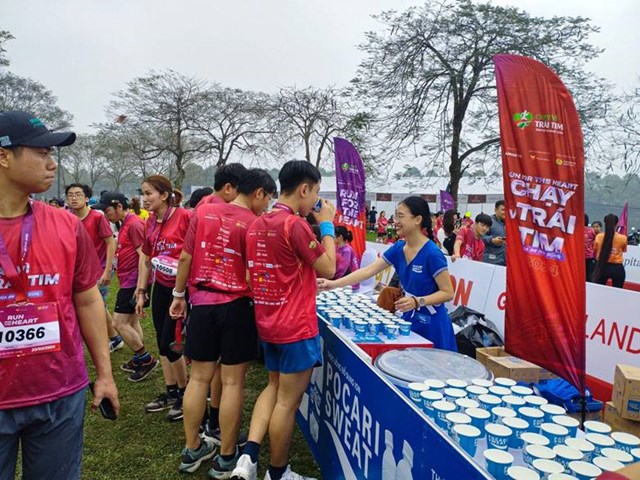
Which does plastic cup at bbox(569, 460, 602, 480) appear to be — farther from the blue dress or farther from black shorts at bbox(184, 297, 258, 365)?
black shorts at bbox(184, 297, 258, 365)

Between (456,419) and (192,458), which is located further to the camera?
(192,458)

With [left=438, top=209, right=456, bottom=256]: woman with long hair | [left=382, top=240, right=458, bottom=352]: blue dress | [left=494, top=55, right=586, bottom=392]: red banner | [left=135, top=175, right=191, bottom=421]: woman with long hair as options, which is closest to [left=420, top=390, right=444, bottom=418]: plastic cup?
[left=494, top=55, right=586, bottom=392]: red banner

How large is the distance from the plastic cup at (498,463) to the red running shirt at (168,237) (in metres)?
2.84

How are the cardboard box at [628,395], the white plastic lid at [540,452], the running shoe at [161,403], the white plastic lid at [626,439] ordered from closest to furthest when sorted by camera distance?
1. the white plastic lid at [540,452]
2. the white plastic lid at [626,439]
3. the cardboard box at [628,395]
4. the running shoe at [161,403]

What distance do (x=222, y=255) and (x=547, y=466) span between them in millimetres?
2116

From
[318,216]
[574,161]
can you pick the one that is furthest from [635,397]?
[318,216]

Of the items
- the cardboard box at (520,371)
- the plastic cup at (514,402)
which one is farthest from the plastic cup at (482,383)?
the cardboard box at (520,371)

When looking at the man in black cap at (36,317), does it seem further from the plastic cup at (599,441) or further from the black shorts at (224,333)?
the plastic cup at (599,441)

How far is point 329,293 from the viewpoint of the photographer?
13.1ft

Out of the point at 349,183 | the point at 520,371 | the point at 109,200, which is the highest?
the point at 349,183

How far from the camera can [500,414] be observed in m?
1.74

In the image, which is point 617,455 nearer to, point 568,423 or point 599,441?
point 599,441

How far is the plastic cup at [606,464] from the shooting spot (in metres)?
1.44

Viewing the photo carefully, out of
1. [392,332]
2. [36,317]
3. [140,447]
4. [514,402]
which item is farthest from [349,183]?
[36,317]
